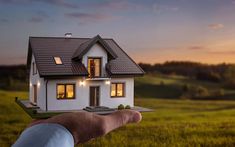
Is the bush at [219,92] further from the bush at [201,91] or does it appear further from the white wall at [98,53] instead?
the white wall at [98,53]

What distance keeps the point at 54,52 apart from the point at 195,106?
1539mm

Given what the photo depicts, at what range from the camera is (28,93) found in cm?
344

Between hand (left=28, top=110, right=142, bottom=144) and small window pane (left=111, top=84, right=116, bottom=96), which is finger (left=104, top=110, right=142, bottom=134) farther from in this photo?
small window pane (left=111, top=84, right=116, bottom=96)

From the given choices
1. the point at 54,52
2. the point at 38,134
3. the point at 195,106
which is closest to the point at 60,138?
the point at 38,134

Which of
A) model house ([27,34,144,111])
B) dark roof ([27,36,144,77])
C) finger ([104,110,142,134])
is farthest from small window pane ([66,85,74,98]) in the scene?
finger ([104,110,142,134])

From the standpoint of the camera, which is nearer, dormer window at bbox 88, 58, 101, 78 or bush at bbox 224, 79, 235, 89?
dormer window at bbox 88, 58, 101, 78

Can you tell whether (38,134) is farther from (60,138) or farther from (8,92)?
(8,92)

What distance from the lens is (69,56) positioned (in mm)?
3041

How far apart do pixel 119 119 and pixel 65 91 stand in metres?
2.64

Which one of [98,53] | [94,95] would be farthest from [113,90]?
[98,53]

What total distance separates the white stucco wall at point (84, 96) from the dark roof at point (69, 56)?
91 millimetres

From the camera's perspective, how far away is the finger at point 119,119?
37 cm

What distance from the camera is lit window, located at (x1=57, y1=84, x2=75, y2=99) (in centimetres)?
296

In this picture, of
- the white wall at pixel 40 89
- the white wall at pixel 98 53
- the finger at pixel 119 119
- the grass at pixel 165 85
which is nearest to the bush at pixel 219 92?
the grass at pixel 165 85
